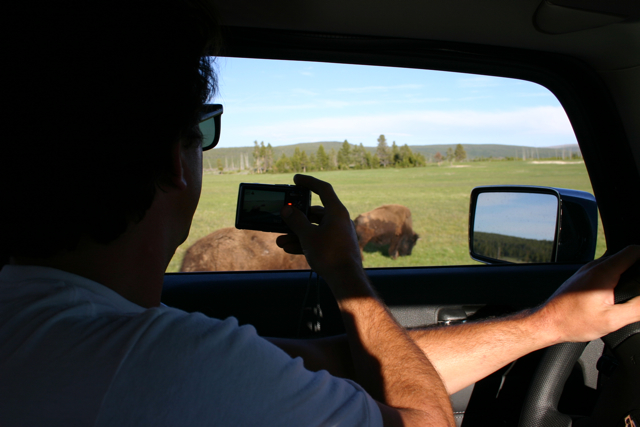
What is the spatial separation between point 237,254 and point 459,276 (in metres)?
1.53

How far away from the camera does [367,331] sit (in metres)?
1.17

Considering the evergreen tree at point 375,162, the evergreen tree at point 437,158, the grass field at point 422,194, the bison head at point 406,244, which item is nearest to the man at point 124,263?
the grass field at point 422,194

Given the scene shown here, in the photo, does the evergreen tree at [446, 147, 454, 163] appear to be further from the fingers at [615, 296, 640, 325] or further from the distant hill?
the fingers at [615, 296, 640, 325]

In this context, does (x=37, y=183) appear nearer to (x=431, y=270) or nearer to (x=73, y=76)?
(x=73, y=76)

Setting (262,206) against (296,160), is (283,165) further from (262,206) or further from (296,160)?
(262,206)

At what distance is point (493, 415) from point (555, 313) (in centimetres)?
105

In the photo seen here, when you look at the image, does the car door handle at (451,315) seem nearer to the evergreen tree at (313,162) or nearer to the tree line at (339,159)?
the tree line at (339,159)

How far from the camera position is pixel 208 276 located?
2406 millimetres

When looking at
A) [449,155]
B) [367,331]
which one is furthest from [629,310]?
[449,155]

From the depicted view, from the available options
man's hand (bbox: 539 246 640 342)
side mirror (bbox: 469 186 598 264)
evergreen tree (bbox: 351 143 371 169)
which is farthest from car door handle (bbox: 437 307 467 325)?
evergreen tree (bbox: 351 143 371 169)

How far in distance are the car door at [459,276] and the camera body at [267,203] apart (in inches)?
23.3

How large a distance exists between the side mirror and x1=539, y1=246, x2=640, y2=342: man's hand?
1.30 m

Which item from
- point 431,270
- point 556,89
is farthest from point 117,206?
Answer: point 556,89

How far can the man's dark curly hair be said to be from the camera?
0.76 m
